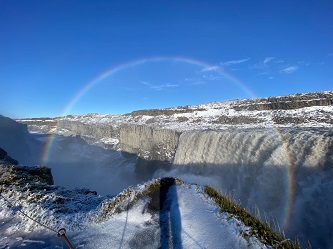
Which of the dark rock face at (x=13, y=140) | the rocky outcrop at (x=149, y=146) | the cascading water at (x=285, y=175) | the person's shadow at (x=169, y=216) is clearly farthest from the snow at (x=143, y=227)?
the dark rock face at (x=13, y=140)

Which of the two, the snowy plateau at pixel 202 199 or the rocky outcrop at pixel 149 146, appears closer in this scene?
the snowy plateau at pixel 202 199

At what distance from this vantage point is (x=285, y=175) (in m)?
21.3

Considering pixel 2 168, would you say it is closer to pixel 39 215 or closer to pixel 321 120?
pixel 39 215

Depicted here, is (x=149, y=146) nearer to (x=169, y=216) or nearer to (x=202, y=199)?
(x=202, y=199)

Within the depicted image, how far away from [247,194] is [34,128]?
173m

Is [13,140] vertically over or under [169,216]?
under

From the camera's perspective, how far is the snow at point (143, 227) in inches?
274

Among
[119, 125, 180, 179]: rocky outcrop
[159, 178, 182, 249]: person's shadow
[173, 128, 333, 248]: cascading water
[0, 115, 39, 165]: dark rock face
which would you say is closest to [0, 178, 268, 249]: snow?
[159, 178, 182, 249]: person's shadow

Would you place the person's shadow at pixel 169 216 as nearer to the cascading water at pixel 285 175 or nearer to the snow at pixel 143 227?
the snow at pixel 143 227

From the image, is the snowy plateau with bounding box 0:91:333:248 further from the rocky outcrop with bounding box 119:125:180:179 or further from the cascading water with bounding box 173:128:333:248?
the rocky outcrop with bounding box 119:125:180:179

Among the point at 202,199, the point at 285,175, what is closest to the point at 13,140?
the point at 285,175

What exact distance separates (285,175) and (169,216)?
1558 cm

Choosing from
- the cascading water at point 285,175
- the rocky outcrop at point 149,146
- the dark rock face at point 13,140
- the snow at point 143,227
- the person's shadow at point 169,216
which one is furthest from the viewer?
the dark rock face at point 13,140

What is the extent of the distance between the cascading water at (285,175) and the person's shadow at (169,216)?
654cm
